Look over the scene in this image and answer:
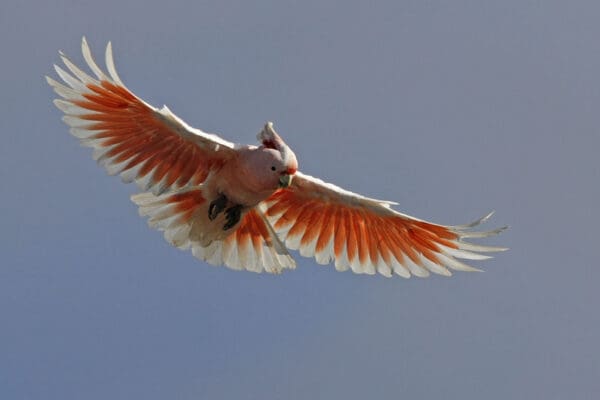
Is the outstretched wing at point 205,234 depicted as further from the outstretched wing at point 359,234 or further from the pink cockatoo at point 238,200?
the outstretched wing at point 359,234

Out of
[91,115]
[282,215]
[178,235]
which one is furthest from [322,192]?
[91,115]

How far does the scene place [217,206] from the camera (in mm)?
11766

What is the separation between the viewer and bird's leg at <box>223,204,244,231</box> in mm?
11734

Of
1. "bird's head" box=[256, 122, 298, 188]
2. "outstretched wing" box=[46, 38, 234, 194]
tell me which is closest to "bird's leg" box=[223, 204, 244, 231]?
"outstretched wing" box=[46, 38, 234, 194]

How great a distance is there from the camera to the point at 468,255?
40.2ft

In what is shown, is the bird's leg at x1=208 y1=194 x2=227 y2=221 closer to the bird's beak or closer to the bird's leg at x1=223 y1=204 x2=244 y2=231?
the bird's leg at x1=223 y1=204 x2=244 y2=231

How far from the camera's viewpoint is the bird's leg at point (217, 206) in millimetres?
11727

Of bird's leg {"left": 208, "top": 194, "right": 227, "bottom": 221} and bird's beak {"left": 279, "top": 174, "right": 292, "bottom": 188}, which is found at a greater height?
bird's beak {"left": 279, "top": 174, "right": 292, "bottom": 188}

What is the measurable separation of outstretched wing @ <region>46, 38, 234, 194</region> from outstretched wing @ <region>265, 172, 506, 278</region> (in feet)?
3.18

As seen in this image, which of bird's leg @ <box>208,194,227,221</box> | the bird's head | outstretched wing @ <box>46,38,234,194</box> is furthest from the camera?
bird's leg @ <box>208,194,227,221</box>

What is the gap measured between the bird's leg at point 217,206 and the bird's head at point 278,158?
69 centimetres

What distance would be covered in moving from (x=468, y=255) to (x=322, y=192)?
1531 mm

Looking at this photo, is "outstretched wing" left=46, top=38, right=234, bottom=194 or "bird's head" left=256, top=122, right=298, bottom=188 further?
"outstretched wing" left=46, top=38, right=234, bottom=194

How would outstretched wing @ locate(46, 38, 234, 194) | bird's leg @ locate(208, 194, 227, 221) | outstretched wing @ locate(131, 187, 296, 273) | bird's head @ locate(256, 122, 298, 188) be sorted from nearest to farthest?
1. bird's head @ locate(256, 122, 298, 188)
2. outstretched wing @ locate(46, 38, 234, 194)
3. bird's leg @ locate(208, 194, 227, 221)
4. outstretched wing @ locate(131, 187, 296, 273)
